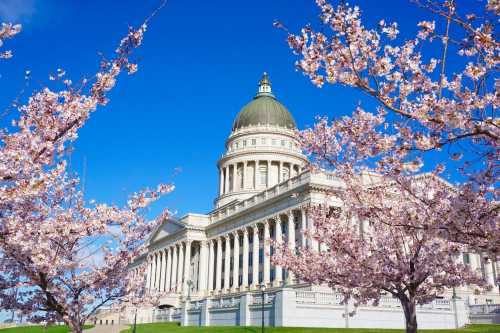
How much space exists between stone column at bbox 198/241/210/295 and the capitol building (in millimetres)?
174

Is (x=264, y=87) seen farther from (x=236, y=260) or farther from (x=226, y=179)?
(x=236, y=260)

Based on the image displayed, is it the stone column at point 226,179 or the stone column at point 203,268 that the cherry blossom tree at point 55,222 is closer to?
the stone column at point 203,268

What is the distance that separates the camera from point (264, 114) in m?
118

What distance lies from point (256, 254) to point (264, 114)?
48912mm

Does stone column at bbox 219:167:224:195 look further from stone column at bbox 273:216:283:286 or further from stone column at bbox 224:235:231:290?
stone column at bbox 273:216:283:286

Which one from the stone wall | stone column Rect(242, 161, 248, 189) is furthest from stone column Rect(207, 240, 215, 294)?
the stone wall

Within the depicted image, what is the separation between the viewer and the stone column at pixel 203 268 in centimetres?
9125

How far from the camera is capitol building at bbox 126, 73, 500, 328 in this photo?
42.8 meters

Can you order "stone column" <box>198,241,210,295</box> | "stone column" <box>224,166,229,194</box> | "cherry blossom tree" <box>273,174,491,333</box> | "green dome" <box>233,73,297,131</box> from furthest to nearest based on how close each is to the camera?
"green dome" <box>233,73,297,131</box>, "stone column" <box>224,166,229,194</box>, "stone column" <box>198,241,210,295</box>, "cherry blossom tree" <box>273,174,491,333</box>

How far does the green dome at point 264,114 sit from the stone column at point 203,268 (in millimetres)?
34009

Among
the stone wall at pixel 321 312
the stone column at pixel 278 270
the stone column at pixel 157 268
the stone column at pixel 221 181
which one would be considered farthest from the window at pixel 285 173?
the stone wall at pixel 321 312

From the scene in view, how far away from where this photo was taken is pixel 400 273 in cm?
2056

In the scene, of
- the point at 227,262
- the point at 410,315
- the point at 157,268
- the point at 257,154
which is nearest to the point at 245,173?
the point at 257,154

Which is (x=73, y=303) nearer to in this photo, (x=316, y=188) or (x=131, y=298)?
(x=131, y=298)
